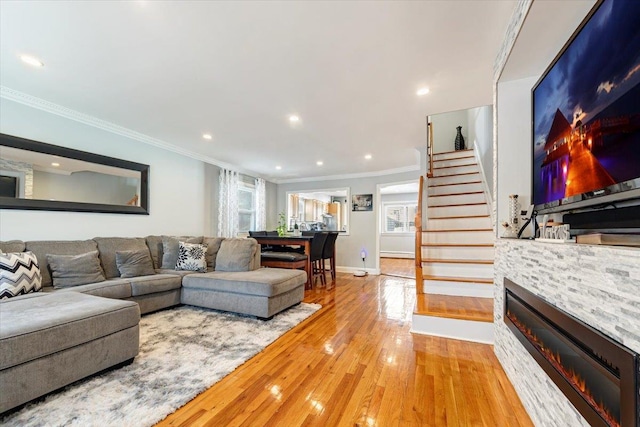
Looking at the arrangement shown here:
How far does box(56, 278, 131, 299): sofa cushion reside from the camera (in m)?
2.55

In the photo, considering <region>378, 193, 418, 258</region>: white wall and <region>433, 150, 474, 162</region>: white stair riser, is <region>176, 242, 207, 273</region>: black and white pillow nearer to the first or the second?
<region>433, 150, 474, 162</region>: white stair riser

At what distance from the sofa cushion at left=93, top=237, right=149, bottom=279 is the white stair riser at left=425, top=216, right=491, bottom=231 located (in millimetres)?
4224

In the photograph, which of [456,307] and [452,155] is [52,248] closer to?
[456,307]

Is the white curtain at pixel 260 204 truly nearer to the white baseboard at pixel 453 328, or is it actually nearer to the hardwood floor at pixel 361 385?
the hardwood floor at pixel 361 385

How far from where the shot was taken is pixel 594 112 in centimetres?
109

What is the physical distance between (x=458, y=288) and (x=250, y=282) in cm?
249

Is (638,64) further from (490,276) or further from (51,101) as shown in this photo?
(51,101)

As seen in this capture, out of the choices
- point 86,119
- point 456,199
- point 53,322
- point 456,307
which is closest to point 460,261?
point 456,307

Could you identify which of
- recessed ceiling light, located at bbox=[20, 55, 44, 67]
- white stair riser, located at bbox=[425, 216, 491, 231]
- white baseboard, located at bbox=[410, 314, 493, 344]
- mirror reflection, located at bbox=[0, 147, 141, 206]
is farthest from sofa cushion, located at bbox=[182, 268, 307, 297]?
recessed ceiling light, located at bbox=[20, 55, 44, 67]

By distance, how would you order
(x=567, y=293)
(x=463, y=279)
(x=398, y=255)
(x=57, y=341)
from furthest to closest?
1. (x=398, y=255)
2. (x=463, y=279)
3. (x=57, y=341)
4. (x=567, y=293)

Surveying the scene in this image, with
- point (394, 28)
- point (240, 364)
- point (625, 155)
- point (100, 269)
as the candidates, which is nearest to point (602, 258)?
point (625, 155)

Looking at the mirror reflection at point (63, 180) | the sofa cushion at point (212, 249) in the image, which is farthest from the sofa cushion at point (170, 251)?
the mirror reflection at point (63, 180)

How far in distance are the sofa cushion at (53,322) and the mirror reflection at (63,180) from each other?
1.48m

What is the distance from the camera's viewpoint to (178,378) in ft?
5.93
